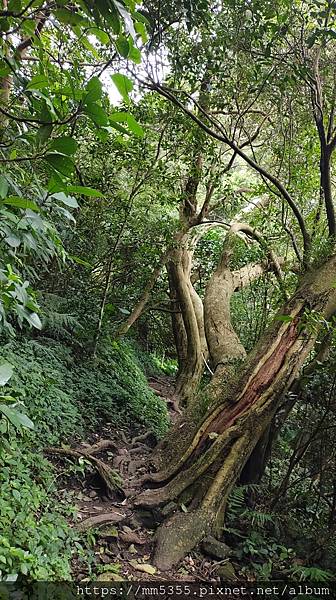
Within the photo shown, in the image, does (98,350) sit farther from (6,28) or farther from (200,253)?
(6,28)

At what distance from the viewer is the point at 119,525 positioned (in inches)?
128

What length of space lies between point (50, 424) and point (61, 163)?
3.19 metres

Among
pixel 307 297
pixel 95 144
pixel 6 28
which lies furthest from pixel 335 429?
pixel 95 144

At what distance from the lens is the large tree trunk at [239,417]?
3.52m

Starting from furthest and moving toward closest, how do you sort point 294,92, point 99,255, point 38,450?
1. point 99,255
2. point 294,92
3. point 38,450

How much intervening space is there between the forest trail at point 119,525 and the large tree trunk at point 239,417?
0.19 metres

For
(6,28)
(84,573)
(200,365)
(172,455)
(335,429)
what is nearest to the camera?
(6,28)

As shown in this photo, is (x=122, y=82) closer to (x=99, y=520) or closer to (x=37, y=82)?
(x=37, y=82)

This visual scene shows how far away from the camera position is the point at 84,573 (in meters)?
2.60

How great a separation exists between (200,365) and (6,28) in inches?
→ 264

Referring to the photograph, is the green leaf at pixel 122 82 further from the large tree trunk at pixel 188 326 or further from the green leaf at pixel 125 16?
the large tree trunk at pixel 188 326

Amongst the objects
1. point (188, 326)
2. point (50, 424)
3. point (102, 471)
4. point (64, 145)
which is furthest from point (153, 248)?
point (64, 145)

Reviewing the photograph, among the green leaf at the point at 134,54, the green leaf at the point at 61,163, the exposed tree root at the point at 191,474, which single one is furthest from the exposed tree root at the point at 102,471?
the green leaf at the point at 134,54

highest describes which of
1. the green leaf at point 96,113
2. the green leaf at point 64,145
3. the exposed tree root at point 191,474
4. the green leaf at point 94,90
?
the green leaf at point 94,90
